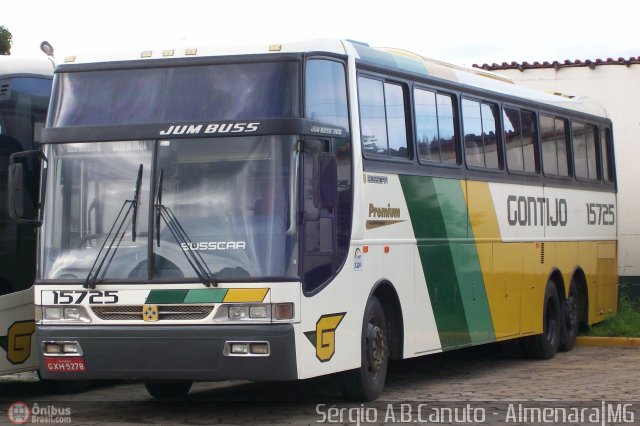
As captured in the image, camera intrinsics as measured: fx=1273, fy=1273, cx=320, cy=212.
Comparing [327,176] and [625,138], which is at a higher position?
[625,138]

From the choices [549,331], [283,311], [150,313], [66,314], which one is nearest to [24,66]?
[66,314]

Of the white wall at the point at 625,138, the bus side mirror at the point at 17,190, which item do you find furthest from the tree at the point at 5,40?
the bus side mirror at the point at 17,190

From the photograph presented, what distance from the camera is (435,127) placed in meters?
13.9

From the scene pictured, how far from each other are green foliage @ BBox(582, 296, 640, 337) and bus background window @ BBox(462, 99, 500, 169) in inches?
200

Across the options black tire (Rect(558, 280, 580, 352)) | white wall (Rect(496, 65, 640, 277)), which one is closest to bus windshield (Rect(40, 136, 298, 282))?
black tire (Rect(558, 280, 580, 352))

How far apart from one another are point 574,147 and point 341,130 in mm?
8210

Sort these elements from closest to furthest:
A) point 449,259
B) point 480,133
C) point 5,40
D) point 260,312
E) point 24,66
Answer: point 260,312 → point 24,66 → point 449,259 → point 480,133 → point 5,40

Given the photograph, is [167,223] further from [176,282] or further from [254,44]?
[254,44]

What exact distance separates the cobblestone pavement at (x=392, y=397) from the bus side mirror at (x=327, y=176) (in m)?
1.89

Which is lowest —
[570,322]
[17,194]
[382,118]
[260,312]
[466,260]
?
[570,322]

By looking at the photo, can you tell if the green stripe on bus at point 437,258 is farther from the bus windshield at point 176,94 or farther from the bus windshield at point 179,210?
the bus windshield at point 179,210

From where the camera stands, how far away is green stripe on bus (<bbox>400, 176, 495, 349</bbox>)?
13.3 metres

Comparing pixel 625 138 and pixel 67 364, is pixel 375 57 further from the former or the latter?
pixel 625 138

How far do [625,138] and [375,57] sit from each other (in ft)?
41.5
